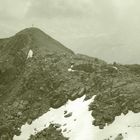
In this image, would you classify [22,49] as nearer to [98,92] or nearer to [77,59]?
[77,59]

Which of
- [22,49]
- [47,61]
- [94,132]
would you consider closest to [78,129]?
[94,132]

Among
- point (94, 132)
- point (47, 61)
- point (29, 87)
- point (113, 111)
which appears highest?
point (47, 61)

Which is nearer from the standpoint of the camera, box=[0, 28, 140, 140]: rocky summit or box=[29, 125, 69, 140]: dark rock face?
box=[29, 125, 69, 140]: dark rock face

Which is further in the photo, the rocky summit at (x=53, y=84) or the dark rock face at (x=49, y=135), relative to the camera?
the rocky summit at (x=53, y=84)

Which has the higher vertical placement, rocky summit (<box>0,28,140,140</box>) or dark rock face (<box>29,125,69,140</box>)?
rocky summit (<box>0,28,140,140</box>)

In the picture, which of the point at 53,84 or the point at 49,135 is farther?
the point at 53,84

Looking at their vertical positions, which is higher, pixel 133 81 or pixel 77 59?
pixel 77 59

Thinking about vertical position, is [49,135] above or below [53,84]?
below

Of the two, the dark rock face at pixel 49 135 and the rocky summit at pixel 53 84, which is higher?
the rocky summit at pixel 53 84
